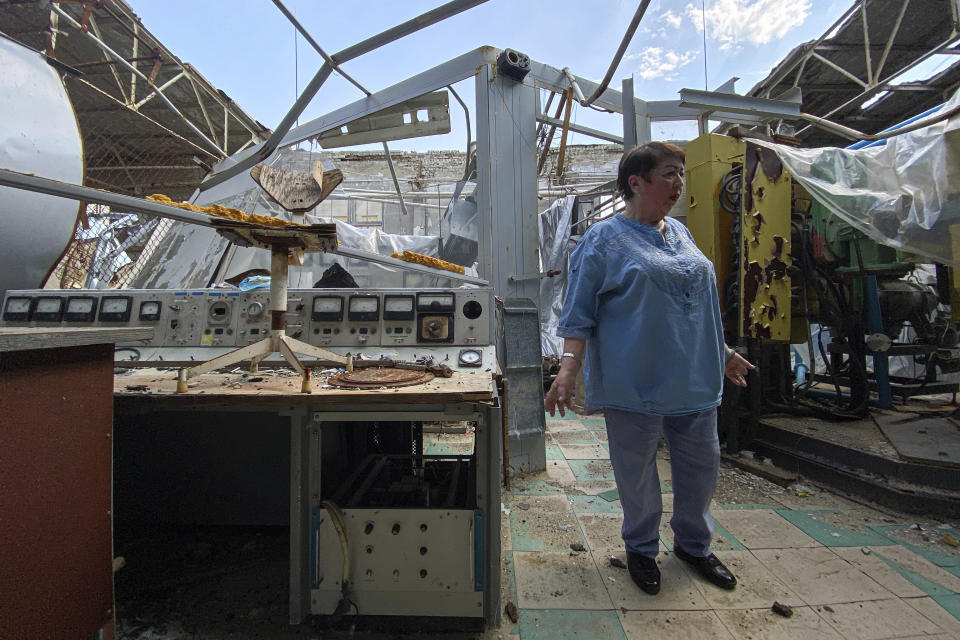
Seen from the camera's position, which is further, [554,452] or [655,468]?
[554,452]

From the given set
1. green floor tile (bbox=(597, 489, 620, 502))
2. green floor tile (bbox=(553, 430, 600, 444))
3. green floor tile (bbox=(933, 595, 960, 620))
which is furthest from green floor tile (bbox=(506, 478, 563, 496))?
green floor tile (bbox=(933, 595, 960, 620))

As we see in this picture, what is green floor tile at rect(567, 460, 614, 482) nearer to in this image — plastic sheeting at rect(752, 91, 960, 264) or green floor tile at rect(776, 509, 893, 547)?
green floor tile at rect(776, 509, 893, 547)

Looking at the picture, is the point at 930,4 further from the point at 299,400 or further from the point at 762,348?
the point at 299,400

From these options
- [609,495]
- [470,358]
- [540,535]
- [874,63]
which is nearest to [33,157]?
[470,358]

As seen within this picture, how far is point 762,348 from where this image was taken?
112 inches

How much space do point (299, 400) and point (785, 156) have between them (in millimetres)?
3069

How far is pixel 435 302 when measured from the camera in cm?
160

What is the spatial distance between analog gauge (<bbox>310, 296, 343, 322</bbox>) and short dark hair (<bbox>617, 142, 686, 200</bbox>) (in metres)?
1.17

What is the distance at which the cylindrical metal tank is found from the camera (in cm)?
174

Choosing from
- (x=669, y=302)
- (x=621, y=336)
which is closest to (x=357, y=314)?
(x=621, y=336)

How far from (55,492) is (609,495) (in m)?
2.19

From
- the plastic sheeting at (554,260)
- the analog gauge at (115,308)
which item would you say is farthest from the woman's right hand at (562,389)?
the plastic sheeting at (554,260)

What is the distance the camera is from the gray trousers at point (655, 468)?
1391mm

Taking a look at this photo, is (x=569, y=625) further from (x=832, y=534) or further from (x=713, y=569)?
(x=832, y=534)
